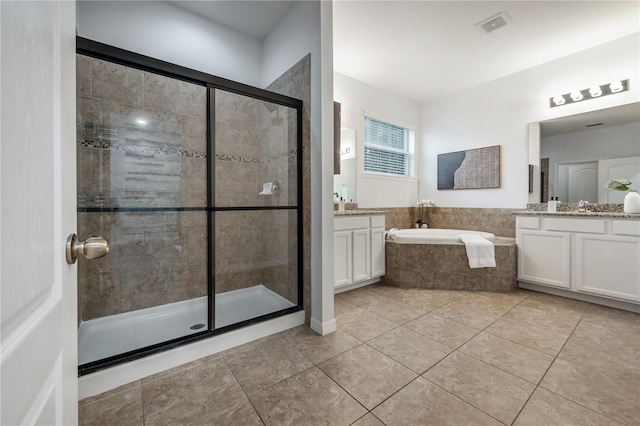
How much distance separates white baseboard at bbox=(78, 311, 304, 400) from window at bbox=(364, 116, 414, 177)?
2.66 meters

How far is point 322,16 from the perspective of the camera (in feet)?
6.75

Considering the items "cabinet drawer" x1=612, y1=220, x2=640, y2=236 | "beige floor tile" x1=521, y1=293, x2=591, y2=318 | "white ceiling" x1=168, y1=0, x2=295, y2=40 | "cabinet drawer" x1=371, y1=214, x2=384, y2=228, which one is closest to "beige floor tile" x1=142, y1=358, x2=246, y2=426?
"cabinet drawer" x1=371, y1=214, x2=384, y2=228

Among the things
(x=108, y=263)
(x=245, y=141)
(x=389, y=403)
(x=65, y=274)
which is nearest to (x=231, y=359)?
(x=389, y=403)

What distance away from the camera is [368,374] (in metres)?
1.61

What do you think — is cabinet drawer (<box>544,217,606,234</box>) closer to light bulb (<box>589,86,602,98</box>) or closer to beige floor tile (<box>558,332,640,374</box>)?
beige floor tile (<box>558,332,640,374</box>)

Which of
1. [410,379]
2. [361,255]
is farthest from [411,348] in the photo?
[361,255]

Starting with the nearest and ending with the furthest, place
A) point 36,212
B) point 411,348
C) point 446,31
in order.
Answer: point 36,212, point 411,348, point 446,31

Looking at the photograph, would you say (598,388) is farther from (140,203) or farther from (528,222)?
(140,203)

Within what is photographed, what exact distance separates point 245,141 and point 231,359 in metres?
1.95

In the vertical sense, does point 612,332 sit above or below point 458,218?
below

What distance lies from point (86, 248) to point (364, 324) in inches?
82.7

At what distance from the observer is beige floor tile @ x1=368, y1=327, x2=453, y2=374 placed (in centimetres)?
172

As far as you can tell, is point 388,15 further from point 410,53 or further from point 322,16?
point 322,16

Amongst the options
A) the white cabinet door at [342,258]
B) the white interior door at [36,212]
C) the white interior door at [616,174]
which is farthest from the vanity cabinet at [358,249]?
the white interior door at [616,174]
